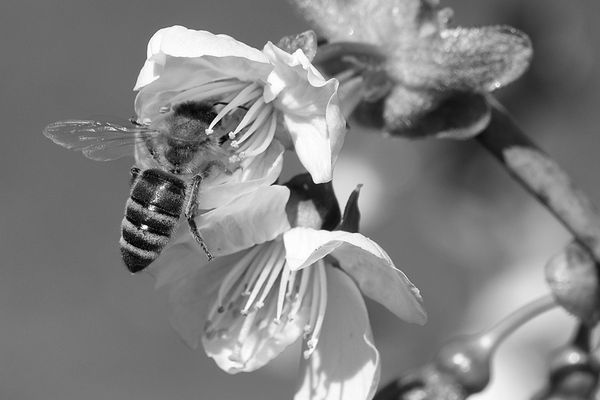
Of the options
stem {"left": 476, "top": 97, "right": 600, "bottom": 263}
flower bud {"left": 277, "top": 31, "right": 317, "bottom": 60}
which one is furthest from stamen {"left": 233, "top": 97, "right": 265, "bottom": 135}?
stem {"left": 476, "top": 97, "right": 600, "bottom": 263}

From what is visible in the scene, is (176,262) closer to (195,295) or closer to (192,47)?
(195,295)

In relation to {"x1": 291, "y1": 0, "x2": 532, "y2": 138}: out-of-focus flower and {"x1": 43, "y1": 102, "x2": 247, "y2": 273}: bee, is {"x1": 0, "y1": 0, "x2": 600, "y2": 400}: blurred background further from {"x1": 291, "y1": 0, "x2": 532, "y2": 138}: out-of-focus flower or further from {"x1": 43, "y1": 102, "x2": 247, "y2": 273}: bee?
{"x1": 43, "y1": 102, "x2": 247, "y2": 273}: bee

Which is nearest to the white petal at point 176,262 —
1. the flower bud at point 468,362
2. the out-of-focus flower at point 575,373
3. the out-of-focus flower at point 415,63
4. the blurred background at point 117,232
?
the out-of-focus flower at point 415,63

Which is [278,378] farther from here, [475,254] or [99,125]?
[99,125]

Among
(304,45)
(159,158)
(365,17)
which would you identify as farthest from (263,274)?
(365,17)

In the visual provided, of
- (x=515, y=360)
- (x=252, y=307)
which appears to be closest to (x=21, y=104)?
(x=515, y=360)

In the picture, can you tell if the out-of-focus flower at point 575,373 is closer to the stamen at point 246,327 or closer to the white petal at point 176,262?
the stamen at point 246,327
